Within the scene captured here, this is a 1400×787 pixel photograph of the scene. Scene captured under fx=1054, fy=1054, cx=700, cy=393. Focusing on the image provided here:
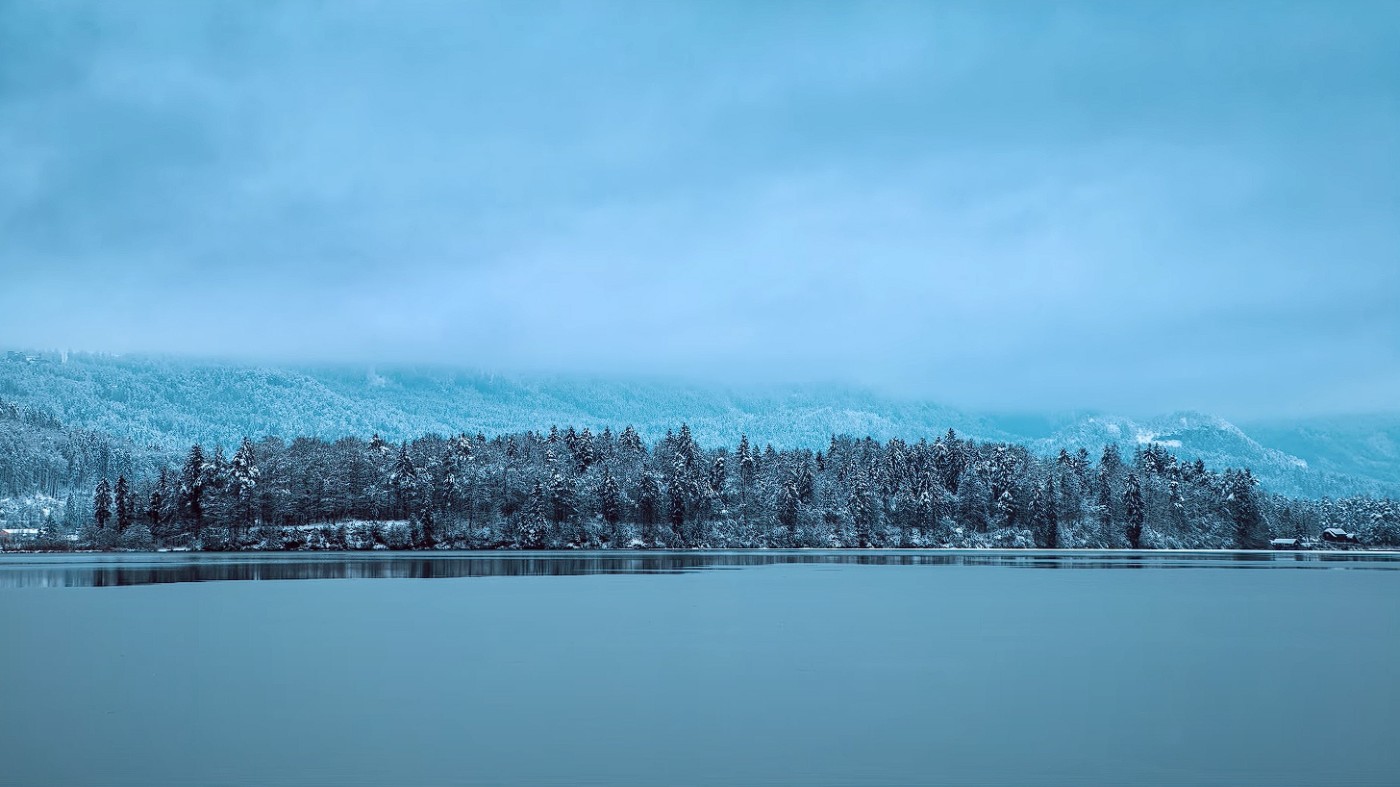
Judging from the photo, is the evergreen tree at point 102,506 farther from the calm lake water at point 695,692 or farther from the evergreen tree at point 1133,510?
the evergreen tree at point 1133,510

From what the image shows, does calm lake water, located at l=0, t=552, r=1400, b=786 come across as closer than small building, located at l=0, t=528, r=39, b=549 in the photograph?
Yes

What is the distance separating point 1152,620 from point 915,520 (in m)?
148

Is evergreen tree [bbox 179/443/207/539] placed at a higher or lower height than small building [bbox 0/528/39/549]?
higher

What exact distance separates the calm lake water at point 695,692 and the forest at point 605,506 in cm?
10897

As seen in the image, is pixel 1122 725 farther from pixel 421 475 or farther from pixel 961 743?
pixel 421 475

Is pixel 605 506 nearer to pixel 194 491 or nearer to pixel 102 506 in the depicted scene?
pixel 194 491

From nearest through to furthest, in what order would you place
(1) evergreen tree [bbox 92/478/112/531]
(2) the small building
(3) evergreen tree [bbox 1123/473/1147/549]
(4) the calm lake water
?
(4) the calm lake water → (1) evergreen tree [bbox 92/478/112/531] → (2) the small building → (3) evergreen tree [bbox 1123/473/1147/549]

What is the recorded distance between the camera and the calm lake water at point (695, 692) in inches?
695

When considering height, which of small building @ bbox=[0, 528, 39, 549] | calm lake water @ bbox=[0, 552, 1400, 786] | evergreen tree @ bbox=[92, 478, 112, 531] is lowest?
small building @ bbox=[0, 528, 39, 549]

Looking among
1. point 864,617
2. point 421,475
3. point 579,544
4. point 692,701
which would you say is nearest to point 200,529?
point 421,475

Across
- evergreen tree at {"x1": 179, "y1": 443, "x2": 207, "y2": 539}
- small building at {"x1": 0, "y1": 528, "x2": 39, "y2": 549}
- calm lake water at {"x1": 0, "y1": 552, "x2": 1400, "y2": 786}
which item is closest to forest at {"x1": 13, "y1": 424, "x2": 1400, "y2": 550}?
evergreen tree at {"x1": 179, "y1": 443, "x2": 207, "y2": 539}

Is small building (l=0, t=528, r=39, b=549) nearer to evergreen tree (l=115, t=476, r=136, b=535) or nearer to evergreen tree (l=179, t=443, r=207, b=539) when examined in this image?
evergreen tree (l=115, t=476, r=136, b=535)

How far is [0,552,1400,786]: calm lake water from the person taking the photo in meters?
17.7

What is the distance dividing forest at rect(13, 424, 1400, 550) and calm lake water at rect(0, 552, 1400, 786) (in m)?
109
